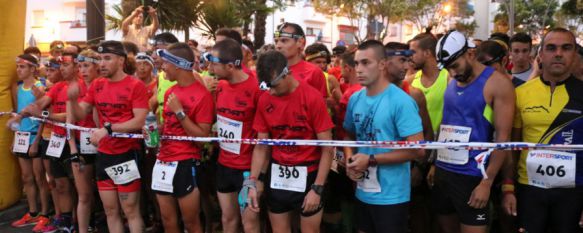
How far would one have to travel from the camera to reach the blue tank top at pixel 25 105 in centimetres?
625

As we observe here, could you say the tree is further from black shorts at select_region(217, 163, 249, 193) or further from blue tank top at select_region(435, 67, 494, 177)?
black shorts at select_region(217, 163, 249, 193)

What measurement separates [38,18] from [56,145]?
1422 inches

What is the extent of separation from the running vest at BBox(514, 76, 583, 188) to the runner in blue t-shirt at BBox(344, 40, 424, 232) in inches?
32.5

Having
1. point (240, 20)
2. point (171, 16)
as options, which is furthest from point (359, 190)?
point (240, 20)

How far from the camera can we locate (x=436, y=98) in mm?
4508

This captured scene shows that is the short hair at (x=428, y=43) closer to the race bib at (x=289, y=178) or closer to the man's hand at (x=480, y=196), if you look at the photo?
the man's hand at (x=480, y=196)

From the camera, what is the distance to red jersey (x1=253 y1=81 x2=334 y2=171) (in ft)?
12.0

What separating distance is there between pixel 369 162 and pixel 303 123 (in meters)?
0.59

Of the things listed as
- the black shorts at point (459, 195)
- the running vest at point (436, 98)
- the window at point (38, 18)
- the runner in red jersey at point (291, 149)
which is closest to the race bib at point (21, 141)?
the runner in red jersey at point (291, 149)

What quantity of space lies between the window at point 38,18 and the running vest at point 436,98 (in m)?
38.4

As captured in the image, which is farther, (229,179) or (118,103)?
(118,103)

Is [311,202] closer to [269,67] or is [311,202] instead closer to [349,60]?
[269,67]

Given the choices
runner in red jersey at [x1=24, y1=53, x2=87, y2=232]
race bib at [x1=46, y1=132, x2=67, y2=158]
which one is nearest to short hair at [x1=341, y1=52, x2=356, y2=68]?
runner in red jersey at [x1=24, y1=53, x2=87, y2=232]

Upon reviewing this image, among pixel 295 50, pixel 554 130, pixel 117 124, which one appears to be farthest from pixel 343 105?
pixel 117 124
